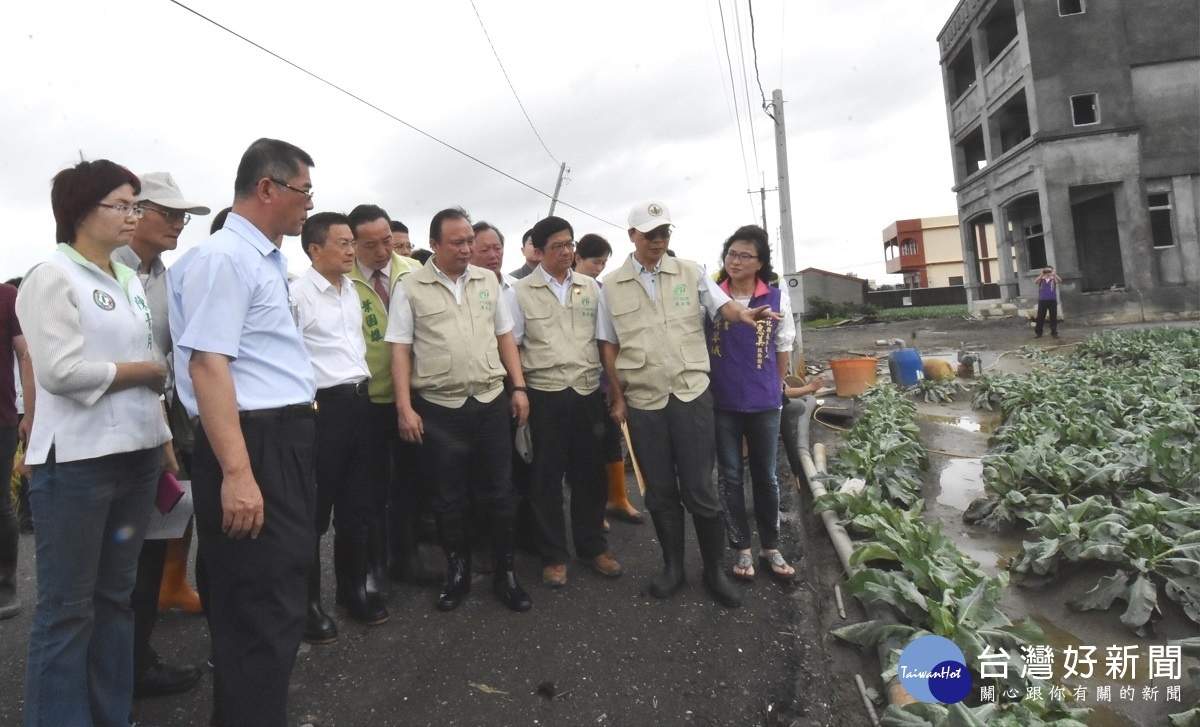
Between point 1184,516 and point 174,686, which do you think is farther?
point 1184,516

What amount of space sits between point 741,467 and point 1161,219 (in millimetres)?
19827

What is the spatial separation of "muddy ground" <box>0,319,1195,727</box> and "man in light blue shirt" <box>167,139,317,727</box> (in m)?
0.66

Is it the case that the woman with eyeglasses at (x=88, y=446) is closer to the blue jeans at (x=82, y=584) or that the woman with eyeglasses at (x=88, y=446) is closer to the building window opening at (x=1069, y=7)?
the blue jeans at (x=82, y=584)

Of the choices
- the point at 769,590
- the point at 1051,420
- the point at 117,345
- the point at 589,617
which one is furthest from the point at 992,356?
the point at 117,345

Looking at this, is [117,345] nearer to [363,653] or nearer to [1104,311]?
[363,653]

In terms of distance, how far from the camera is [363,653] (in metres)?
2.99

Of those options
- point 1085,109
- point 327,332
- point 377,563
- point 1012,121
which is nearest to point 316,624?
point 377,563

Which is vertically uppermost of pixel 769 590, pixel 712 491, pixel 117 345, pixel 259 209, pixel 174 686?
pixel 259 209

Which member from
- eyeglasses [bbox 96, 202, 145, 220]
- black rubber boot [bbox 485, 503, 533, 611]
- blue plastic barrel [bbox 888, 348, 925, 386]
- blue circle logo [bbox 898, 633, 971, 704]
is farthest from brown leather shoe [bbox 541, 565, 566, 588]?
blue plastic barrel [bbox 888, 348, 925, 386]

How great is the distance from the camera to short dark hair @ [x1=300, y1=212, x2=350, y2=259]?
317 cm

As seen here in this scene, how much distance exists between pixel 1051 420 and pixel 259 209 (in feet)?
19.1

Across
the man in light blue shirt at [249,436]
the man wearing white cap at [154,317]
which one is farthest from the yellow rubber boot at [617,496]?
the man in light blue shirt at [249,436]

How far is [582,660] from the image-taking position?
2.87m

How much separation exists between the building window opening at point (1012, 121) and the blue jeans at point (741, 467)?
19404 millimetres
